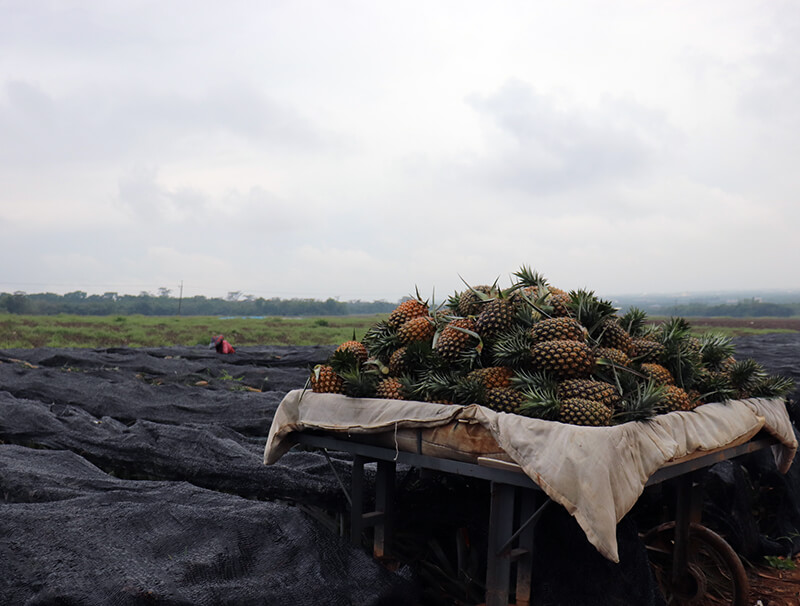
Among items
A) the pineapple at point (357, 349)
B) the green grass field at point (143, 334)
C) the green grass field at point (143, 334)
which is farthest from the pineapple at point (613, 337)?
the green grass field at point (143, 334)

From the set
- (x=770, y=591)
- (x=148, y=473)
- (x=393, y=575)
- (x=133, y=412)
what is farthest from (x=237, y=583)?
(x=133, y=412)

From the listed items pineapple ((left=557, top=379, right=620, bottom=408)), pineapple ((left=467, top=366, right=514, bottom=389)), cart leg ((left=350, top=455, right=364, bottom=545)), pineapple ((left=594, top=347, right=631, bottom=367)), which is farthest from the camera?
cart leg ((left=350, top=455, right=364, bottom=545))

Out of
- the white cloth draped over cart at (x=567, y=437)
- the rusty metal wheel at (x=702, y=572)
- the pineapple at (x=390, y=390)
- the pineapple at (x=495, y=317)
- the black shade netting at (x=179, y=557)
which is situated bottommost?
the rusty metal wheel at (x=702, y=572)

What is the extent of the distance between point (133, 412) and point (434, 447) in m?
5.19

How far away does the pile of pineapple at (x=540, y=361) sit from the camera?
106 inches

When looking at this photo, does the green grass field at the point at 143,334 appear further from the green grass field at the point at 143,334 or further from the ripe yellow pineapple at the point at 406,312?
the ripe yellow pineapple at the point at 406,312

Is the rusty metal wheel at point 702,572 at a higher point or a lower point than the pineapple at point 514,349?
lower

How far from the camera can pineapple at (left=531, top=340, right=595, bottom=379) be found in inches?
108

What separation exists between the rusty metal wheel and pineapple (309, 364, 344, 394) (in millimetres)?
1947

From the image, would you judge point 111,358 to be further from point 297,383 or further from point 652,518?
point 652,518

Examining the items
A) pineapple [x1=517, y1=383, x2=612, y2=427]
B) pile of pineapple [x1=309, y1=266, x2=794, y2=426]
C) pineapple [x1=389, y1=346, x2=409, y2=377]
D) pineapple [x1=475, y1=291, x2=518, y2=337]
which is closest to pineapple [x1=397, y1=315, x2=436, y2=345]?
pile of pineapple [x1=309, y1=266, x2=794, y2=426]

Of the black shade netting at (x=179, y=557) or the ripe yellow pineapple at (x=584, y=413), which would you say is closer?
the ripe yellow pineapple at (x=584, y=413)

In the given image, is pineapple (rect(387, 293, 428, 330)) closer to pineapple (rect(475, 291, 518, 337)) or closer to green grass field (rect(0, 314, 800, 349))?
pineapple (rect(475, 291, 518, 337))

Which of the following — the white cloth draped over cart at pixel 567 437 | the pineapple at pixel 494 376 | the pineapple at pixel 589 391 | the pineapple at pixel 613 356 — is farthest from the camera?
the pineapple at pixel 613 356
